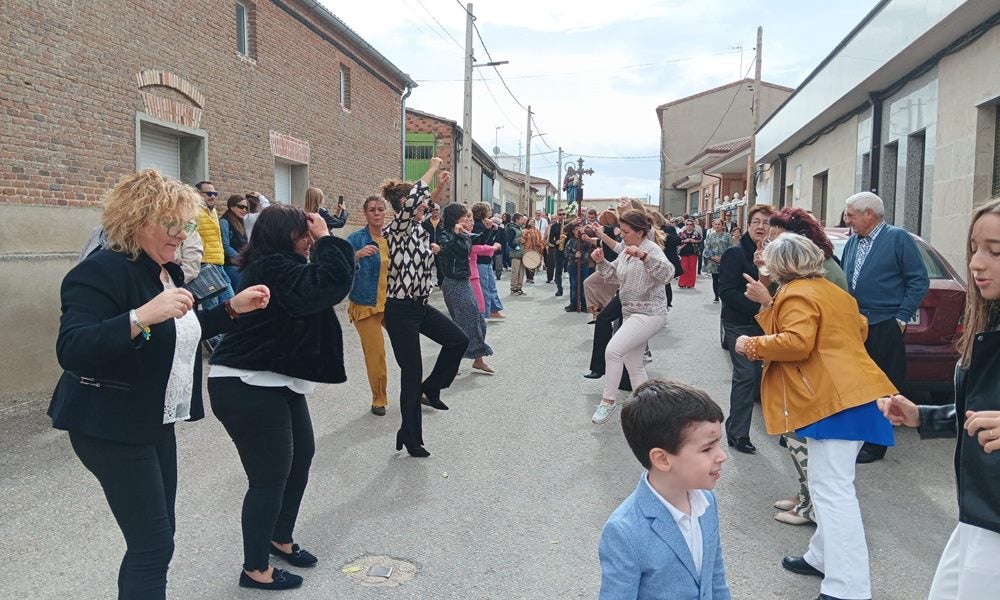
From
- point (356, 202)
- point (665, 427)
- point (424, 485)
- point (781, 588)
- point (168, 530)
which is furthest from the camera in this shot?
point (356, 202)

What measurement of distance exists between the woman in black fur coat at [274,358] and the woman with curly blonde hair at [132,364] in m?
0.56

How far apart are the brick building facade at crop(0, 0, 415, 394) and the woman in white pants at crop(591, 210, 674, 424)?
5.60 meters

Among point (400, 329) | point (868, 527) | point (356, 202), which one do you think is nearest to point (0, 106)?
point (400, 329)

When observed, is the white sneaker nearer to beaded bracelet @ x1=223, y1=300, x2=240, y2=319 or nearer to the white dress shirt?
beaded bracelet @ x1=223, y1=300, x2=240, y2=319

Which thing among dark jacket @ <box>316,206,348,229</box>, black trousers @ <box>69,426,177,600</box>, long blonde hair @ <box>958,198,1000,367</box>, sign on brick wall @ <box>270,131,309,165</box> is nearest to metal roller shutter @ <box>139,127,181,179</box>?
dark jacket @ <box>316,206,348,229</box>

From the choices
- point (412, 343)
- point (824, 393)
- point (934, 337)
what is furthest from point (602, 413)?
Result: point (824, 393)

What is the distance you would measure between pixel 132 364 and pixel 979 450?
8.75 feet

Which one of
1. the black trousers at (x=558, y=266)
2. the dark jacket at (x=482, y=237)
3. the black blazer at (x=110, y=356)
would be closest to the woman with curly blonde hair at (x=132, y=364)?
the black blazer at (x=110, y=356)

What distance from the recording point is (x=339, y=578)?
3.67 metres

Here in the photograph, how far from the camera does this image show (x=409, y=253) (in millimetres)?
5695

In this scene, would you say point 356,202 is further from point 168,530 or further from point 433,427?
point 168,530

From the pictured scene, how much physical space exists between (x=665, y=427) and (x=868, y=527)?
2945 millimetres

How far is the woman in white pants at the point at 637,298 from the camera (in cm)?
650

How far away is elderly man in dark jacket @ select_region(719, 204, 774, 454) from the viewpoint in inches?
226
